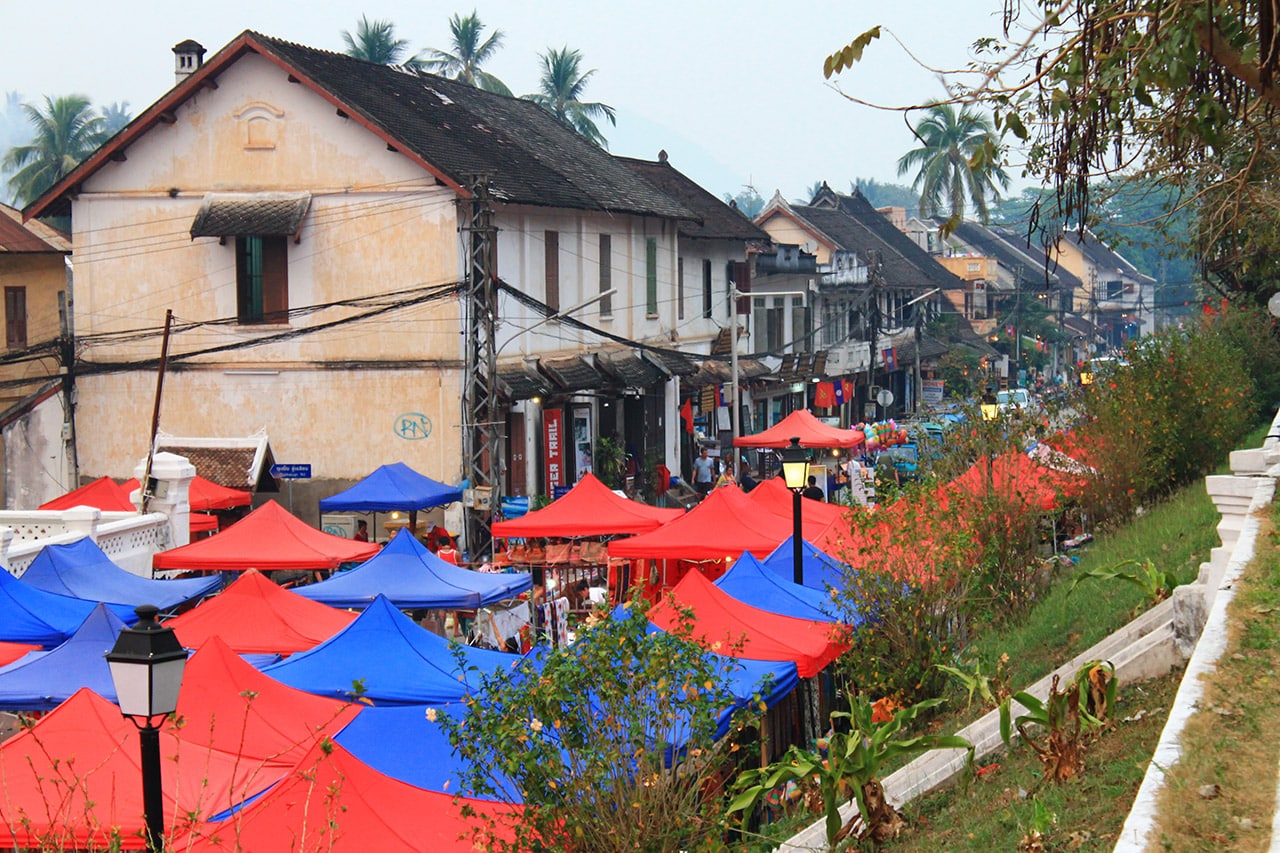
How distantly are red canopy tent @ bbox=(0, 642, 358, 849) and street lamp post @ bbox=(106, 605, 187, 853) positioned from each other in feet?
3.02

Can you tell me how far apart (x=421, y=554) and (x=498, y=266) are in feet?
33.5

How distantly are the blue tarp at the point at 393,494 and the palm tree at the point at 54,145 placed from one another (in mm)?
37919

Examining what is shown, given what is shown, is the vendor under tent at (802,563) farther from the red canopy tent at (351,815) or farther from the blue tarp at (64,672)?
the red canopy tent at (351,815)

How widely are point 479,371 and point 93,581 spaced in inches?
379

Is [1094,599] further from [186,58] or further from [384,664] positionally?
[186,58]

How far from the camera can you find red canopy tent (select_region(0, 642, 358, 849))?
337 inches

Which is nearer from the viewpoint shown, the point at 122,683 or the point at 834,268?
the point at 122,683

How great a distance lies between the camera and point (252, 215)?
25.4 meters

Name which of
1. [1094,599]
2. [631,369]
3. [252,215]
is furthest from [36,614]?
→ [631,369]

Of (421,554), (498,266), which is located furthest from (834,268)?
(421,554)

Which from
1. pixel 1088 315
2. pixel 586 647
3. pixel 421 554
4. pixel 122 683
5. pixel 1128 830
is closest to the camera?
pixel 1128 830

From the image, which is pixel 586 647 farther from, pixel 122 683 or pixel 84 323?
pixel 84 323

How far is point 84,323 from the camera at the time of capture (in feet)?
88.3

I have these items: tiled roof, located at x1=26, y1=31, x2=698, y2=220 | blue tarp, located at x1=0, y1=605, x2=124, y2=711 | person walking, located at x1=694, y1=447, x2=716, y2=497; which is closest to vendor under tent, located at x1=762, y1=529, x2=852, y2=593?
blue tarp, located at x1=0, y1=605, x2=124, y2=711
